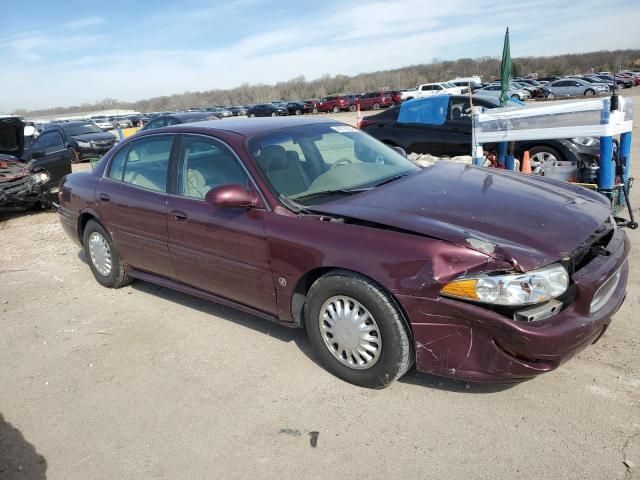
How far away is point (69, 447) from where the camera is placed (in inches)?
116

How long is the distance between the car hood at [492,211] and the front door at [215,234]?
57 cm

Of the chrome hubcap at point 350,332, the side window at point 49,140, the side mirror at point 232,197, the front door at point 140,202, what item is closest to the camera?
the chrome hubcap at point 350,332

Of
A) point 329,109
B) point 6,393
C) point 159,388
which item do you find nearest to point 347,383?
point 159,388

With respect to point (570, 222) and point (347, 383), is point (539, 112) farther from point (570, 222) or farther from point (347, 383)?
point (347, 383)

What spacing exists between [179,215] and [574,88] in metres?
43.5

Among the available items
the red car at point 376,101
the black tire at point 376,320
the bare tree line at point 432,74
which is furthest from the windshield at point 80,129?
the bare tree line at point 432,74

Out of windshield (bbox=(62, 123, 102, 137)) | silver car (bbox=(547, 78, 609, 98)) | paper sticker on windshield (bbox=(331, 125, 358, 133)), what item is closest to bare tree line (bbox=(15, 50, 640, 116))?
silver car (bbox=(547, 78, 609, 98))

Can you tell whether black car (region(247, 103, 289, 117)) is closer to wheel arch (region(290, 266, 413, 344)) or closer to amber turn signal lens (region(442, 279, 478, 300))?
wheel arch (region(290, 266, 413, 344))

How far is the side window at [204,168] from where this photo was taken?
3736 millimetres

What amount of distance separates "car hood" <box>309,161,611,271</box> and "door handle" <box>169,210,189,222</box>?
3.82 ft

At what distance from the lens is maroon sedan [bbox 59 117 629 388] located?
2.66m

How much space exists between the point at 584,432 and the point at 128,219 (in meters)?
3.76

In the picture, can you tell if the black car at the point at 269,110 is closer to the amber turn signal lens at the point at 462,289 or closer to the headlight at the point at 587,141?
the headlight at the point at 587,141

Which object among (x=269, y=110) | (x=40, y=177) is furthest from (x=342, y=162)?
(x=269, y=110)
